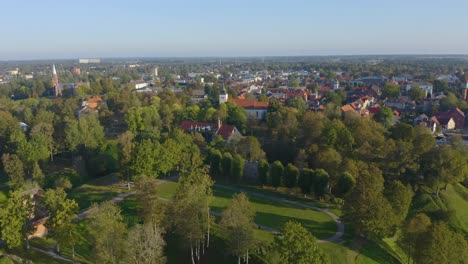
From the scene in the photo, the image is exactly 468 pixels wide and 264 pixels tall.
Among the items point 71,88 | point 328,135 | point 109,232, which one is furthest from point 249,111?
point 71,88

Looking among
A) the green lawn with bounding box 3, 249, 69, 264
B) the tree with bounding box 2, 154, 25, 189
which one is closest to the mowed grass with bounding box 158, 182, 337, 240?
the green lawn with bounding box 3, 249, 69, 264

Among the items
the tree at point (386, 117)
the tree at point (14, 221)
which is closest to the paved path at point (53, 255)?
the tree at point (14, 221)

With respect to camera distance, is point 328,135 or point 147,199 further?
point 328,135

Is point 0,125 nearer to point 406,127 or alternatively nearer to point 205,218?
point 205,218

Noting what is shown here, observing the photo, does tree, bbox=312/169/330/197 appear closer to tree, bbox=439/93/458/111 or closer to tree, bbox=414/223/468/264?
tree, bbox=414/223/468/264

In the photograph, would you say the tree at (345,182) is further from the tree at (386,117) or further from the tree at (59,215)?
the tree at (386,117)

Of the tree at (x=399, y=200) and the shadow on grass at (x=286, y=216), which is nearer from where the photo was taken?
the tree at (x=399, y=200)
